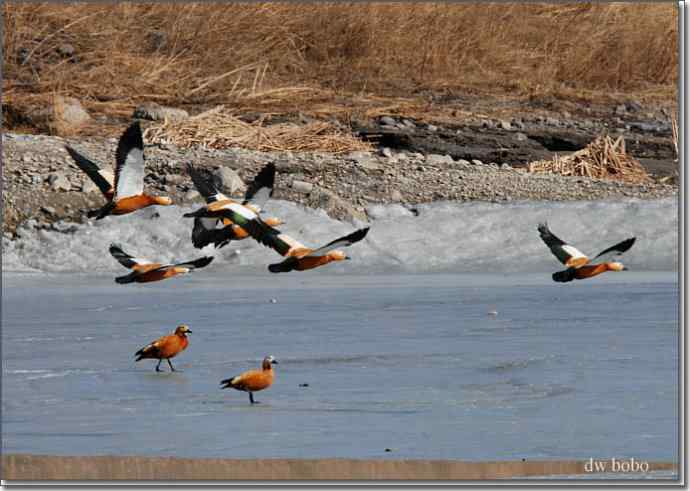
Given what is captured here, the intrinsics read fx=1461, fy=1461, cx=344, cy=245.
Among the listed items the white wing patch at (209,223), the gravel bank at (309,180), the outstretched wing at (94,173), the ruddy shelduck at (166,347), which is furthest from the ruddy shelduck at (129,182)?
the gravel bank at (309,180)

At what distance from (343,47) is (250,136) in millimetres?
3574

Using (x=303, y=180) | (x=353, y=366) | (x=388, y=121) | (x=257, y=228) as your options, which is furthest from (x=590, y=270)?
(x=388, y=121)

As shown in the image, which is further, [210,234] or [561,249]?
[210,234]

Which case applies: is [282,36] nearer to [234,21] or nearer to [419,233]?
[234,21]

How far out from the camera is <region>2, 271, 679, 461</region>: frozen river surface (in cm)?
509

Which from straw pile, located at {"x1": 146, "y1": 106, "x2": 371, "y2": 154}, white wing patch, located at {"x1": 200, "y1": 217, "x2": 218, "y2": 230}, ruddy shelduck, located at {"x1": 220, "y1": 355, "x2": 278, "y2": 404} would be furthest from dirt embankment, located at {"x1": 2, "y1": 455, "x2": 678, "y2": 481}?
straw pile, located at {"x1": 146, "y1": 106, "x2": 371, "y2": 154}

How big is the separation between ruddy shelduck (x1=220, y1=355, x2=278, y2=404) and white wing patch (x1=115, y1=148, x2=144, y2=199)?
98 centimetres

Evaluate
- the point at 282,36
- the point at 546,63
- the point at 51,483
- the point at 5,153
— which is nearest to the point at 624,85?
the point at 546,63

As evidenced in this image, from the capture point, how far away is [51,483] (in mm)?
4711

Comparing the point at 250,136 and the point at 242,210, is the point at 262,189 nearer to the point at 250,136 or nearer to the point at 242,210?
the point at 242,210

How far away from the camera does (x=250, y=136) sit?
480 inches

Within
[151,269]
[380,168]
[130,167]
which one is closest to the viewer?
[130,167]

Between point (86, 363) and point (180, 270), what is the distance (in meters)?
0.81

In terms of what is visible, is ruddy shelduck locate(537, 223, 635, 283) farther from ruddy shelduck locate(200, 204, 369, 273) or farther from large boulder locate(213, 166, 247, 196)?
large boulder locate(213, 166, 247, 196)
